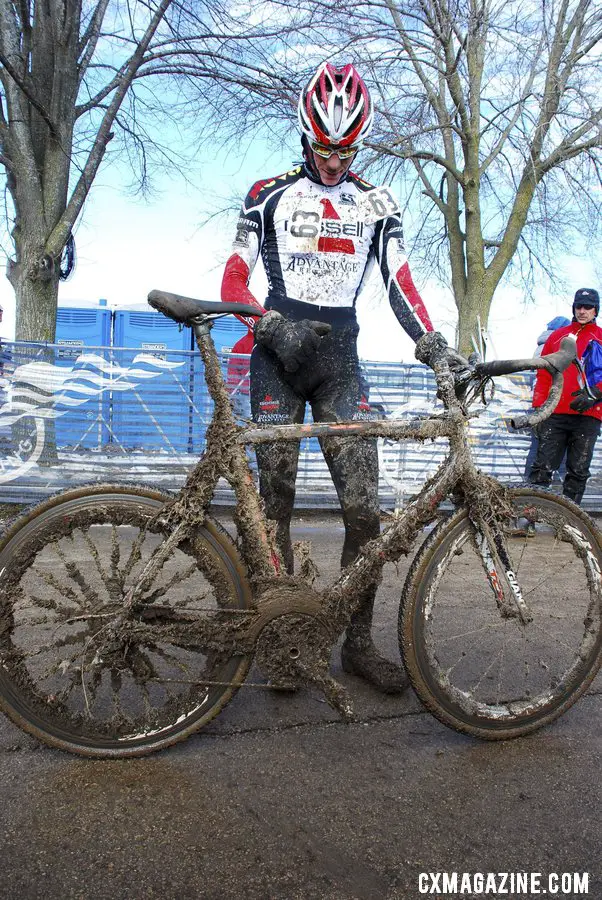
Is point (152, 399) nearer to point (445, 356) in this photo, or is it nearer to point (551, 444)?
point (551, 444)

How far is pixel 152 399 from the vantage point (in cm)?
761

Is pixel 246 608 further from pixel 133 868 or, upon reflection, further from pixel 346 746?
pixel 133 868

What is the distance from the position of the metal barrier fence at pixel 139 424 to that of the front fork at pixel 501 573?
14.0ft

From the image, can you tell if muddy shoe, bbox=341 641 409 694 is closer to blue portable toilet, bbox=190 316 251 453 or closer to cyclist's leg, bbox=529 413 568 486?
cyclist's leg, bbox=529 413 568 486

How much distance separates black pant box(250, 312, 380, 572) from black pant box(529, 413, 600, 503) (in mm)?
3899

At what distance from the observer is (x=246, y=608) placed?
7.45ft

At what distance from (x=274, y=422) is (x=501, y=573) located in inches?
44.5

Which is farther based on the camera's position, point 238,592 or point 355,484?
point 355,484

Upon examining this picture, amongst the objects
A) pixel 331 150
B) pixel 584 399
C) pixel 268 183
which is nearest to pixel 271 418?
pixel 268 183

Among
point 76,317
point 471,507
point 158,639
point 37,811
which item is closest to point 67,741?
point 37,811

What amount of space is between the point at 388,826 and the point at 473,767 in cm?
49

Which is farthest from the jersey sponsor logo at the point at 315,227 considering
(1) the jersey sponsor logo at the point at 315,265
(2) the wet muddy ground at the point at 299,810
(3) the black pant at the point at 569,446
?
(3) the black pant at the point at 569,446

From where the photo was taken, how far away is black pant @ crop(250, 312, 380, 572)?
2.85 m

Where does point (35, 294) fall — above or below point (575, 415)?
above
